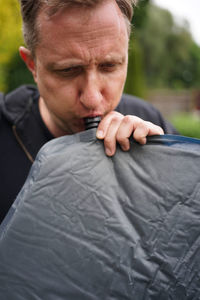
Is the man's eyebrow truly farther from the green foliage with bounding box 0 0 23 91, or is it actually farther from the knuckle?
the green foliage with bounding box 0 0 23 91

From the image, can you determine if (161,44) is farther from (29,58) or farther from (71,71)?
(71,71)

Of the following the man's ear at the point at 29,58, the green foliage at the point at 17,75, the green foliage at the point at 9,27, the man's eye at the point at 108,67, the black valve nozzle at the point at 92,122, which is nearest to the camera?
the black valve nozzle at the point at 92,122

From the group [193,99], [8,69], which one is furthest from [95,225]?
[193,99]

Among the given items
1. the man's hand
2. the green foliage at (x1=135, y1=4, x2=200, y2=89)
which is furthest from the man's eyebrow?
the green foliage at (x1=135, y1=4, x2=200, y2=89)

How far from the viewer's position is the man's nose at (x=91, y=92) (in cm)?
167

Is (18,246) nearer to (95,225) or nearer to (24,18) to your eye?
(95,225)

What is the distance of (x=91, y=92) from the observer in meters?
1.67

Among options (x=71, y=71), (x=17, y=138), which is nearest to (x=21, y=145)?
(x=17, y=138)

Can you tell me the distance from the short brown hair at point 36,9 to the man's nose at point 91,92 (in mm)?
314

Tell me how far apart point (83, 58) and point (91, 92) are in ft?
0.50

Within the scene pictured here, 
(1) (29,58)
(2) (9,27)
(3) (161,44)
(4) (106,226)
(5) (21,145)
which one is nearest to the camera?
(4) (106,226)

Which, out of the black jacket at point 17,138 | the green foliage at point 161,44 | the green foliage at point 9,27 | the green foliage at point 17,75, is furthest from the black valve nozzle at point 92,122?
the green foliage at point 161,44

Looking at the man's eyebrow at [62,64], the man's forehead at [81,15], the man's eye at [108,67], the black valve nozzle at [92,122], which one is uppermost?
the man's forehead at [81,15]

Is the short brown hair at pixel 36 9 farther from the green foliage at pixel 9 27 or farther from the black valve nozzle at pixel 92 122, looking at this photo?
the green foliage at pixel 9 27
